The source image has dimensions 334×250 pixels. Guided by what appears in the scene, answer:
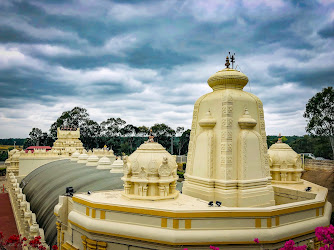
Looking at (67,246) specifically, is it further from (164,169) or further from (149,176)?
(164,169)

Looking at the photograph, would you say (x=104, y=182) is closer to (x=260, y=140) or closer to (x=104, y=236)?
(x=104, y=236)

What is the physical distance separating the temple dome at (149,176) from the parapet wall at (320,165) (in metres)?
26.9

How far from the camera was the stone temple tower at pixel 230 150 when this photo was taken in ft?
37.9

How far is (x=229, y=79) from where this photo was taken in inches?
505

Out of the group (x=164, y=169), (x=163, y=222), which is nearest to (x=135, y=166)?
(x=164, y=169)

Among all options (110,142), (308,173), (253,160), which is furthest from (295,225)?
(110,142)

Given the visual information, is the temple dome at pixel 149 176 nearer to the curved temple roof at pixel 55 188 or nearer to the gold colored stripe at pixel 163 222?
the gold colored stripe at pixel 163 222

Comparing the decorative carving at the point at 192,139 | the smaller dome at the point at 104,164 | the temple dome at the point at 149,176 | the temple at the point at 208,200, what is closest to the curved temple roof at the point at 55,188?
the temple at the point at 208,200

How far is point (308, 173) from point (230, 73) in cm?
2517

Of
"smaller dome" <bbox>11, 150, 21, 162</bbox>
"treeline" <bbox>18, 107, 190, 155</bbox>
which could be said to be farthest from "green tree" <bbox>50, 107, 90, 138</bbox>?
"smaller dome" <bbox>11, 150, 21, 162</bbox>

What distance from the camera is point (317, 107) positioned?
3200 cm

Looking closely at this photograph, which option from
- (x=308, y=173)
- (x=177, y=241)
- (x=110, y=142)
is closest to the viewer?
(x=177, y=241)

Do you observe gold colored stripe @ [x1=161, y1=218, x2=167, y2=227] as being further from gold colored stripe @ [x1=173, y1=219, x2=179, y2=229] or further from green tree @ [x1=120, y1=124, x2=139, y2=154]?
green tree @ [x1=120, y1=124, x2=139, y2=154]

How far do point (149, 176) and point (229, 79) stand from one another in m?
6.17
